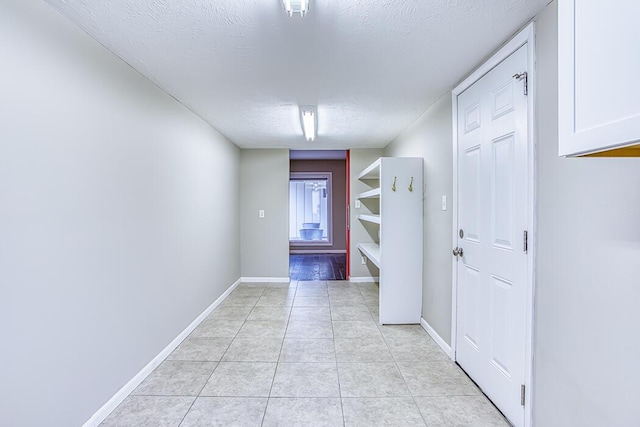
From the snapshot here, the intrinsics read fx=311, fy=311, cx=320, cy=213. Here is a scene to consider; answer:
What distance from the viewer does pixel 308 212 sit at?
8922mm

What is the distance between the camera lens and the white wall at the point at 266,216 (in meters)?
5.07

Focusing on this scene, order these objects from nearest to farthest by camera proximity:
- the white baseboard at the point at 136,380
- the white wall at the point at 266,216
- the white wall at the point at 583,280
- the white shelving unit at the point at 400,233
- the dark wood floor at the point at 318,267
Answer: the white wall at the point at 583,280
the white baseboard at the point at 136,380
the white shelving unit at the point at 400,233
the white wall at the point at 266,216
the dark wood floor at the point at 318,267

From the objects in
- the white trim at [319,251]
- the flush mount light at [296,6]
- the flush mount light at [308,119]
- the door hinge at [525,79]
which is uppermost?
the flush mount light at [308,119]

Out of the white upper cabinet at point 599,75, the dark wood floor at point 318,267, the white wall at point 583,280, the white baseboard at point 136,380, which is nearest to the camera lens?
the white upper cabinet at point 599,75

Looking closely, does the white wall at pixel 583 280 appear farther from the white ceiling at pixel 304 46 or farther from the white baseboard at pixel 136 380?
the white baseboard at pixel 136 380

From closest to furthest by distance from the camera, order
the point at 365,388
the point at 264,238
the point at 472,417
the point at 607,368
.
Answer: the point at 607,368, the point at 472,417, the point at 365,388, the point at 264,238

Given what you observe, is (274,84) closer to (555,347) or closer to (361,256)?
(555,347)

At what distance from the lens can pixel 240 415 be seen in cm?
185

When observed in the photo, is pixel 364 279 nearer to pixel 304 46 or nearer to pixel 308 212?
pixel 304 46

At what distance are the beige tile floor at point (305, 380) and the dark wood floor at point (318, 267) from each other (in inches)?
80.5

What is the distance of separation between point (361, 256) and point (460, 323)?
2780mm

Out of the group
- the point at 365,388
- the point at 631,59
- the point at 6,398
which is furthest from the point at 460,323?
the point at 6,398

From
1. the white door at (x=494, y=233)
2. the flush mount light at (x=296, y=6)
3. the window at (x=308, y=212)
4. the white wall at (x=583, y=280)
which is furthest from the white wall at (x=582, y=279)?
the window at (x=308, y=212)

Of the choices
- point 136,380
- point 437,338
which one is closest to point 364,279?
point 437,338
